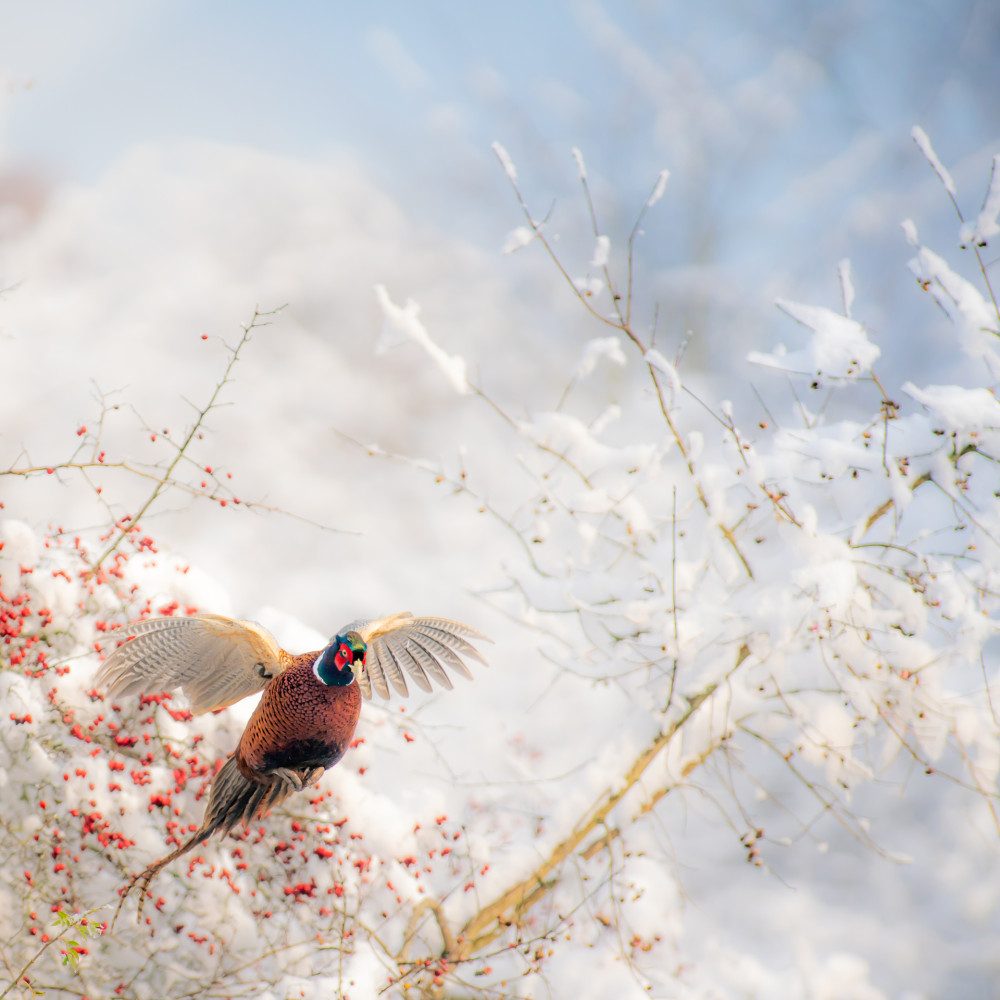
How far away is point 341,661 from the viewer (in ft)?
3.06

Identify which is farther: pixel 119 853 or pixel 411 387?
pixel 411 387

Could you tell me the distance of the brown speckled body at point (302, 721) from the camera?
95 centimetres

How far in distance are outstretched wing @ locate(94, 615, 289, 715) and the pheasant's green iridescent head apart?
140 mm

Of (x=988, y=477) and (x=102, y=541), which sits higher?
(x=988, y=477)

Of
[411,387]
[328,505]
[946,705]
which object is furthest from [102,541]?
[946,705]

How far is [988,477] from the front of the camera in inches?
51.0

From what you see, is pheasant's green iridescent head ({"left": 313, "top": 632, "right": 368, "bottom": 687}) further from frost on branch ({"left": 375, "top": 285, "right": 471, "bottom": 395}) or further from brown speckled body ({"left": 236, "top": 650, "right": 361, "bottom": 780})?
frost on branch ({"left": 375, "top": 285, "right": 471, "bottom": 395})

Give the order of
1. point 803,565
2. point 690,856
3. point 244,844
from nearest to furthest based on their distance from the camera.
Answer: point 803,565, point 244,844, point 690,856

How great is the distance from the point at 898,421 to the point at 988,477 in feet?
0.65

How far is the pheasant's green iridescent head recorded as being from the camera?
931 mm

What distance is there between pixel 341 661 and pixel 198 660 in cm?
28

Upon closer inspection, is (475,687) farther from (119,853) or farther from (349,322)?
(349,322)

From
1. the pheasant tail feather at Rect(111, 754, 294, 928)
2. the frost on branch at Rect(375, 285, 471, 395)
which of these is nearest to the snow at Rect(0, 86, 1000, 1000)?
the frost on branch at Rect(375, 285, 471, 395)

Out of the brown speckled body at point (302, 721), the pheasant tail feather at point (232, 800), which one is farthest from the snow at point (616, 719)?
the brown speckled body at point (302, 721)
